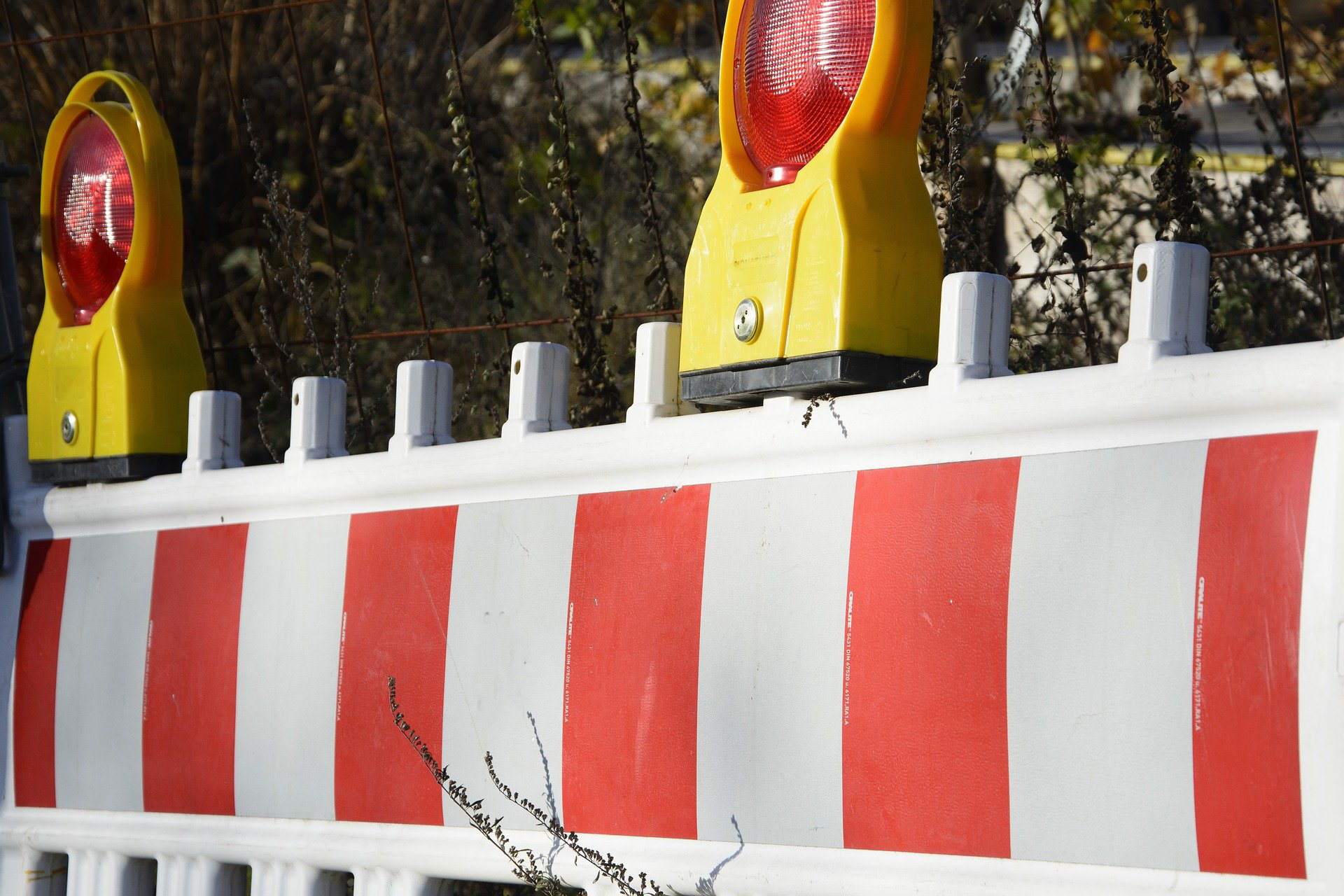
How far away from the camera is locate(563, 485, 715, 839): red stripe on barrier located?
1.83 m

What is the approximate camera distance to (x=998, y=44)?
335 inches

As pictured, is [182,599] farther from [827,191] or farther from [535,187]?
[535,187]

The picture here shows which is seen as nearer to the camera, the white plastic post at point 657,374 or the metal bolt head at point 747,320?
the metal bolt head at point 747,320

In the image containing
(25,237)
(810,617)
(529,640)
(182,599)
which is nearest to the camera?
(810,617)

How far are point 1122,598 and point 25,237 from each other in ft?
17.1

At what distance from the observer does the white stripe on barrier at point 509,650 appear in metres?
1.97

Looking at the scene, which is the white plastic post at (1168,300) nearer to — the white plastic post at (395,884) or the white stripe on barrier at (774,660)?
the white stripe on barrier at (774,660)

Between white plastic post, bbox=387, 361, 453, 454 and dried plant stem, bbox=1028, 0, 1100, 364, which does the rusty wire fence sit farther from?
white plastic post, bbox=387, 361, 453, 454

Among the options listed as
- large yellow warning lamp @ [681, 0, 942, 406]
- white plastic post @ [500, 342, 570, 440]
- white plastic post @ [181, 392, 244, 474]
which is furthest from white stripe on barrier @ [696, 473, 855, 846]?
white plastic post @ [181, 392, 244, 474]

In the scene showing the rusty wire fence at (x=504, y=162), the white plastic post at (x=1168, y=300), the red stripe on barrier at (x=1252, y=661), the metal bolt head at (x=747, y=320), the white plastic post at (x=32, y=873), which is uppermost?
the rusty wire fence at (x=504, y=162)

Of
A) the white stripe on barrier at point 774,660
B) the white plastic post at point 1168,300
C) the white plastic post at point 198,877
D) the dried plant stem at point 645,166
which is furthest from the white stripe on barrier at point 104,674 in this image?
the white plastic post at point 1168,300

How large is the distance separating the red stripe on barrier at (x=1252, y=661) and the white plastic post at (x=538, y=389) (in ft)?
3.15

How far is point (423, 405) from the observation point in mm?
2225

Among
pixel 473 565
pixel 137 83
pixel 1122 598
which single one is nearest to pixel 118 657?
pixel 473 565
